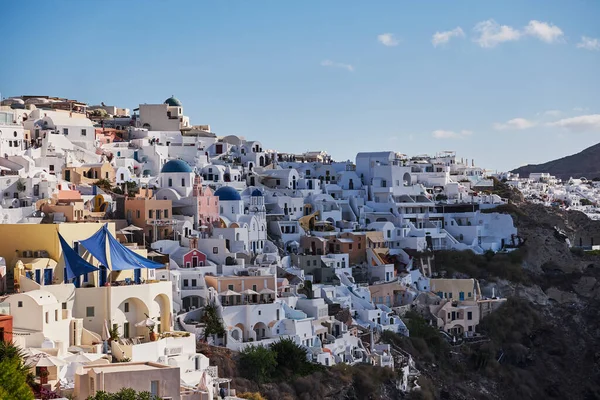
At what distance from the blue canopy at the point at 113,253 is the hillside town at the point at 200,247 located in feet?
0.24

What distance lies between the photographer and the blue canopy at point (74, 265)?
37531mm

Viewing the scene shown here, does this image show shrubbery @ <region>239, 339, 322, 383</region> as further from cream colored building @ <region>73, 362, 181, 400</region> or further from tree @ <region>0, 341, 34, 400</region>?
tree @ <region>0, 341, 34, 400</region>

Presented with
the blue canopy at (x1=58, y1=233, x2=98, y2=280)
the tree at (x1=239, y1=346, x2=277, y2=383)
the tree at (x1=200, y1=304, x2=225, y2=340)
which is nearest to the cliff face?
the tree at (x1=239, y1=346, x2=277, y2=383)

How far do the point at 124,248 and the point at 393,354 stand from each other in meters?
14.6

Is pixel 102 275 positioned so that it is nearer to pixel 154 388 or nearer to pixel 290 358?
pixel 290 358

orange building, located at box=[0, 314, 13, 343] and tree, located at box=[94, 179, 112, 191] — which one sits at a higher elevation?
tree, located at box=[94, 179, 112, 191]

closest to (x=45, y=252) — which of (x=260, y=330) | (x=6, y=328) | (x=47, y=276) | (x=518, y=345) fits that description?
(x=47, y=276)

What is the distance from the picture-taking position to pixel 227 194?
2141 inches

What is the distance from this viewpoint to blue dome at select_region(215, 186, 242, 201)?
5425 cm

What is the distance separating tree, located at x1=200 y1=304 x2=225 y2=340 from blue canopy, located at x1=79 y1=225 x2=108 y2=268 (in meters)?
5.15

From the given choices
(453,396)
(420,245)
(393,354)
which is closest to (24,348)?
(393,354)

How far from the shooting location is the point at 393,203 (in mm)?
63688

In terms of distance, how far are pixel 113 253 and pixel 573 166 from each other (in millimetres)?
108155

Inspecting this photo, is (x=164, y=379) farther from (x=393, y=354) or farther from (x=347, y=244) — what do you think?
(x=347, y=244)
